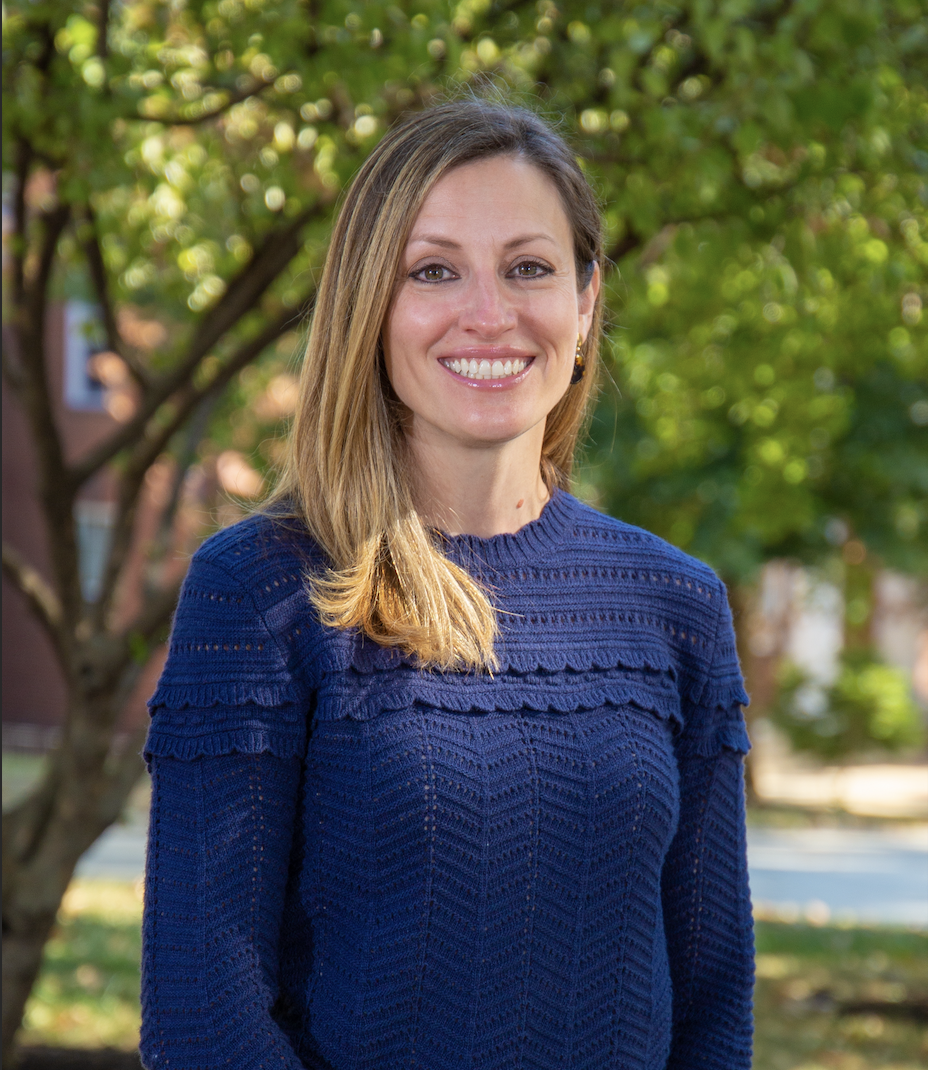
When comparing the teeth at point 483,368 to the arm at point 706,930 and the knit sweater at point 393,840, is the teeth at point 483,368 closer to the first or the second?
the knit sweater at point 393,840

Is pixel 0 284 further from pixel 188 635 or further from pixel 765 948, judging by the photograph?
pixel 765 948

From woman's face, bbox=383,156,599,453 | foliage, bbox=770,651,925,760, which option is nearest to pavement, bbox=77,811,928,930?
foliage, bbox=770,651,925,760

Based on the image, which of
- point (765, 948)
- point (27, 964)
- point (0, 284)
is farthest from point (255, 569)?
point (765, 948)

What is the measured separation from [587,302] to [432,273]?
399mm

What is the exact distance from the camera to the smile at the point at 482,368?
2018 mm

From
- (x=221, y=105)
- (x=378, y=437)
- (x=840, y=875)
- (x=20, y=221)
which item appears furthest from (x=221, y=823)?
(x=840, y=875)

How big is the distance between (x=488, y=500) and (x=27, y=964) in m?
3.19

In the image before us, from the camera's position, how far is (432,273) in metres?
2.03

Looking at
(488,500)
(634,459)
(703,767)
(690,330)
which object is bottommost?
(703,767)

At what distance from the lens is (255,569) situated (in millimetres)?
1874

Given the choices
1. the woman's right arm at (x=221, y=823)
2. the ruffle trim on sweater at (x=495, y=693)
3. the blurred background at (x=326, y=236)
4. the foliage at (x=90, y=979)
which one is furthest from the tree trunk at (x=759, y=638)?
the woman's right arm at (x=221, y=823)

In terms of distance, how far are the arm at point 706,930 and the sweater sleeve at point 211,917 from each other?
0.70 metres

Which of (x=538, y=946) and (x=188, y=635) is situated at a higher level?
(x=188, y=635)

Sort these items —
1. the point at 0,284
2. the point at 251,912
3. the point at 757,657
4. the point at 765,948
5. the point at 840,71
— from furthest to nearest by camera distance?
the point at 757,657, the point at 765,948, the point at 0,284, the point at 840,71, the point at 251,912
